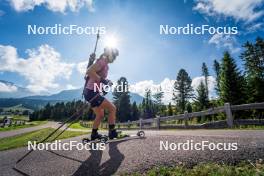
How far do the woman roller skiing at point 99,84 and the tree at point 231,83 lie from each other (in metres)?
33.6

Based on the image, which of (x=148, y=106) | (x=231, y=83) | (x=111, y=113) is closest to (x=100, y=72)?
(x=111, y=113)

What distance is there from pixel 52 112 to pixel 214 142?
147m

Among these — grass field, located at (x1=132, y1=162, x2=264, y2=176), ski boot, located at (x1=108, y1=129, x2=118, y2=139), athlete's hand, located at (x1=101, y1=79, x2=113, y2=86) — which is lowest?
grass field, located at (x1=132, y1=162, x2=264, y2=176)

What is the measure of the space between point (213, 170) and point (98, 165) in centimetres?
197

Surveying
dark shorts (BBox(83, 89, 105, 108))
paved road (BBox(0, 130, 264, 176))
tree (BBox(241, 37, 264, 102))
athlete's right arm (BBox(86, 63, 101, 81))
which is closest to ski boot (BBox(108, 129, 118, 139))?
dark shorts (BBox(83, 89, 105, 108))

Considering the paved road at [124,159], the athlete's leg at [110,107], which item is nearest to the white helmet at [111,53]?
the athlete's leg at [110,107]

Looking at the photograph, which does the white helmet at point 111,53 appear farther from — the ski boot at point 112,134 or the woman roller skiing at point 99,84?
the ski boot at point 112,134

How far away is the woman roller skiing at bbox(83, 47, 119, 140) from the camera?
601 cm

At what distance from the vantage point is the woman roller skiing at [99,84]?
19.7ft

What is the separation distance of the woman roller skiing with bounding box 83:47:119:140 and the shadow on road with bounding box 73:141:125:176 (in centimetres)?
153

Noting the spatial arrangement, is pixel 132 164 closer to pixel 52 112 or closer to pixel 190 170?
pixel 190 170

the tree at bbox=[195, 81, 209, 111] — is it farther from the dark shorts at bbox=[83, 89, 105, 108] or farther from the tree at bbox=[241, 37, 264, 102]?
the dark shorts at bbox=[83, 89, 105, 108]

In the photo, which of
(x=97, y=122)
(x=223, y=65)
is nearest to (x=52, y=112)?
(x=223, y=65)

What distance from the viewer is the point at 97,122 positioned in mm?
6383
